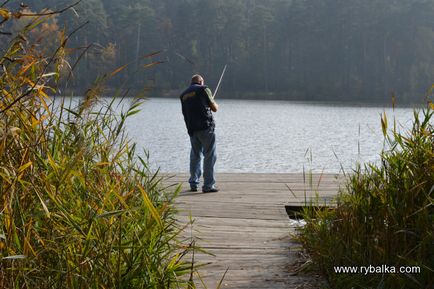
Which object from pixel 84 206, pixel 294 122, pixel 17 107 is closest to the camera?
pixel 17 107

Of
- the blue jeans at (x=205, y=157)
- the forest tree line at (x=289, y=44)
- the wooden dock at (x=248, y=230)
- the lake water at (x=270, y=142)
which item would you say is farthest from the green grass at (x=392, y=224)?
the forest tree line at (x=289, y=44)

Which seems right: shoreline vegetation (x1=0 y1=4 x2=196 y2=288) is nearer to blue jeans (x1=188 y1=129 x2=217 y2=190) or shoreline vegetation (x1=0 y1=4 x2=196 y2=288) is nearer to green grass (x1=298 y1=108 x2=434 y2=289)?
green grass (x1=298 y1=108 x2=434 y2=289)

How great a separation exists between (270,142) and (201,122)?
13210mm

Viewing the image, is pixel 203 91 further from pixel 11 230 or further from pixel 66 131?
pixel 11 230

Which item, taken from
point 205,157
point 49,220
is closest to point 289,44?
point 205,157

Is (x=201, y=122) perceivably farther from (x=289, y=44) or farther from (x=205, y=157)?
(x=289, y=44)

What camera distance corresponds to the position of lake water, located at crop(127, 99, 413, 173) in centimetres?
1332

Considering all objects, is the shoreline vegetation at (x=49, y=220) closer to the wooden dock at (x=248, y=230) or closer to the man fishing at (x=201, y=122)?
the wooden dock at (x=248, y=230)

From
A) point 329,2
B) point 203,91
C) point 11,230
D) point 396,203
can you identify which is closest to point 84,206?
point 11,230

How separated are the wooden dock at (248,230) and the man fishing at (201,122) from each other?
7.2 inches

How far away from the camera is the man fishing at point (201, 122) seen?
6227mm

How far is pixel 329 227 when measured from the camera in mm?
3729

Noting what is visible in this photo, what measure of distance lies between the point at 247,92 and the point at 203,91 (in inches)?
2167

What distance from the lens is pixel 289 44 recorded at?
62.8 meters
